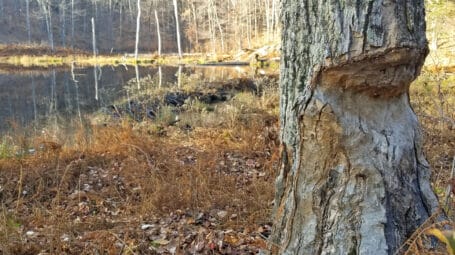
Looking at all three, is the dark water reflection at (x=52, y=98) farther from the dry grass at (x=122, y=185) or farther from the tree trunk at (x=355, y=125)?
the tree trunk at (x=355, y=125)

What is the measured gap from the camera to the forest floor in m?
3.04

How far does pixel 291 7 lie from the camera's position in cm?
209

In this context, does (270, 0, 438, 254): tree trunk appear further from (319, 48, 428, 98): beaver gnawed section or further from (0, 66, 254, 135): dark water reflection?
(0, 66, 254, 135): dark water reflection

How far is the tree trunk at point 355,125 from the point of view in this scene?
185 cm

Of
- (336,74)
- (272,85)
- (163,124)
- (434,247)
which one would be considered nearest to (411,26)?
(336,74)

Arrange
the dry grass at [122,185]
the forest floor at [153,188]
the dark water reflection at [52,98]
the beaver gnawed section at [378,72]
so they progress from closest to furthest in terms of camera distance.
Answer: the beaver gnawed section at [378,72], the forest floor at [153,188], the dry grass at [122,185], the dark water reflection at [52,98]

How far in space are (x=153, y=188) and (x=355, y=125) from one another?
307cm

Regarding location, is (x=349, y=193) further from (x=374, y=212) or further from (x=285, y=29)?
(x=285, y=29)

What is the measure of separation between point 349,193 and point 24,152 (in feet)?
20.2

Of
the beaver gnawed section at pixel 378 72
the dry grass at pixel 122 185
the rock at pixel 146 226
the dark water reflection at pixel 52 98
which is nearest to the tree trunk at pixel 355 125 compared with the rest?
the beaver gnawed section at pixel 378 72

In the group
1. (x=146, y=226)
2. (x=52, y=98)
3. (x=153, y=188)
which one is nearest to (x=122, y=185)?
(x=153, y=188)

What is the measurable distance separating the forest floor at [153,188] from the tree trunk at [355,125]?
0.56m

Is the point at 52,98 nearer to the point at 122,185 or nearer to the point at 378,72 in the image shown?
the point at 122,185

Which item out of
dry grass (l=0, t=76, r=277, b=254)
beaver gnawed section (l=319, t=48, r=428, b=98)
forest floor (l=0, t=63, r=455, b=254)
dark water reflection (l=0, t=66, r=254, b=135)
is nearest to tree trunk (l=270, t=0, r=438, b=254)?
beaver gnawed section (l=319, t=48, r=428, b=98)
